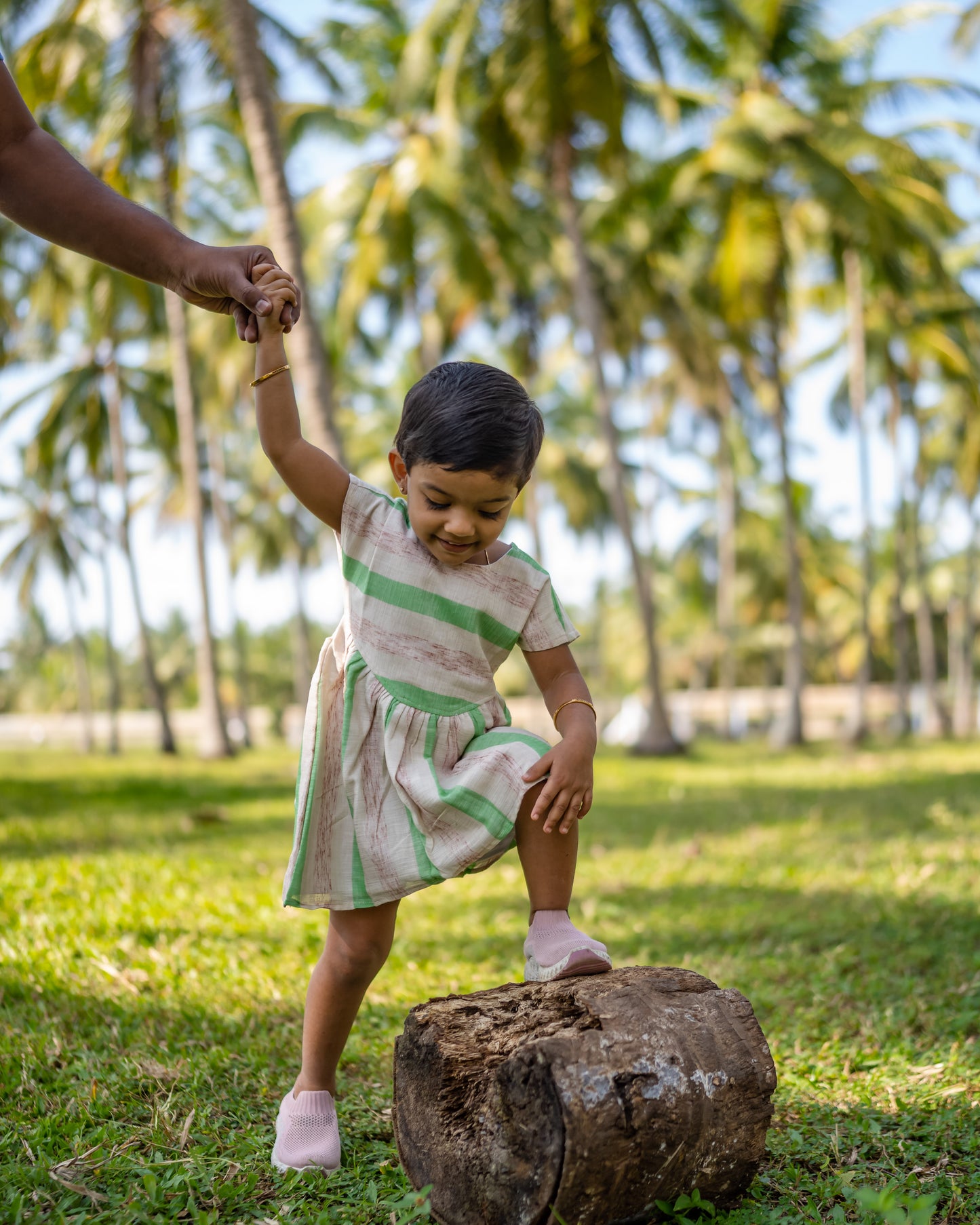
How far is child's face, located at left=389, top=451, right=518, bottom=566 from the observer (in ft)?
6.77

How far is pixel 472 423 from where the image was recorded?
2025 millimetres

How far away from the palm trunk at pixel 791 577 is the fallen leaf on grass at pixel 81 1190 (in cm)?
1594

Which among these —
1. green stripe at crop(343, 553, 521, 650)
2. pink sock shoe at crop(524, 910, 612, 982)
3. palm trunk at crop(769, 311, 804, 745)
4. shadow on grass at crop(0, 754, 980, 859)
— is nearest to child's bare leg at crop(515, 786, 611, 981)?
pink sock shoe at crop(524, 910, 612, 982)

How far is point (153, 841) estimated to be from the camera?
6711 millimetres

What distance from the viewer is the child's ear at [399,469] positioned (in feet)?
7.38

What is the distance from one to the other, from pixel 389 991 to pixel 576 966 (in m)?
1.60

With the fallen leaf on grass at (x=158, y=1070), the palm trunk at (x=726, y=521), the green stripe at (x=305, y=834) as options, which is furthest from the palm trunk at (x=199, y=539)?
the green stripe at (x=305, y=834)

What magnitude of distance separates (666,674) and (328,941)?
1605 inches

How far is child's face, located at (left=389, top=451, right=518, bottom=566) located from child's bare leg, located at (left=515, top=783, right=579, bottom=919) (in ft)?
1.67

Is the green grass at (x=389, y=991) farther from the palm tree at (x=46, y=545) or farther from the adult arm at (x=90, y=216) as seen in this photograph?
the palm tree at (x=46, y=545)

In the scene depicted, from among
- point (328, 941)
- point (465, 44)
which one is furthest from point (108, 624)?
point (328, 941)

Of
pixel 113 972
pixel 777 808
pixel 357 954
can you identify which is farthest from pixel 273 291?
pixel 777 808

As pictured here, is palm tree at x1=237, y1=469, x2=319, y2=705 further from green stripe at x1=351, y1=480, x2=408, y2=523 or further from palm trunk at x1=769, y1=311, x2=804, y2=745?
green stripe at x1=351, y1=480, x2=408, y2=523

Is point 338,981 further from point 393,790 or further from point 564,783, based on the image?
point 564,783
